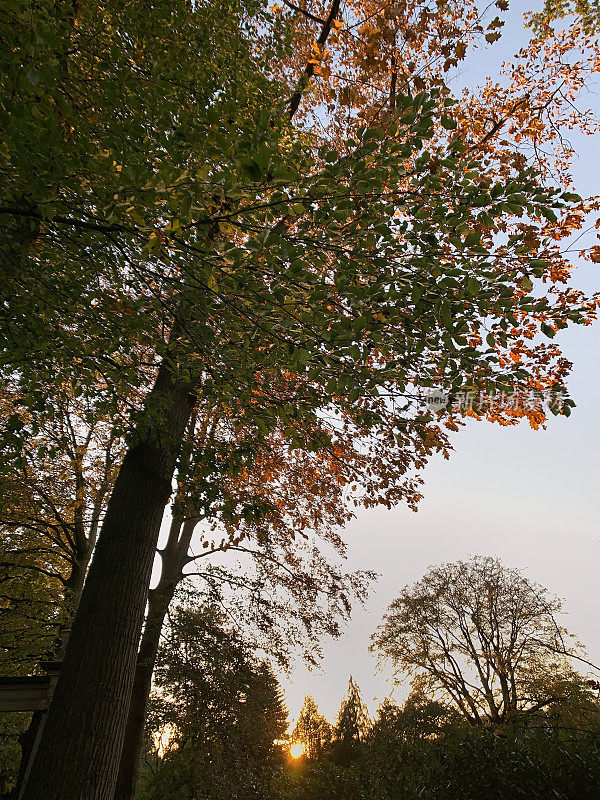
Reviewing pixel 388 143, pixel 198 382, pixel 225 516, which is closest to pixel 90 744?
pixel 225 516

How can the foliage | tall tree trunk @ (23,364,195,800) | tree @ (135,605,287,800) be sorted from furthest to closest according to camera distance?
1. tree @ (135,605,287,800)
2. the foliage
3. tall tree trunk @ (23,364,195,800)

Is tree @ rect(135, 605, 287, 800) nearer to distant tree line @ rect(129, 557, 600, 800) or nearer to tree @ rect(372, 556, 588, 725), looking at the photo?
distant tree line @ rect(129, 557, 600, 800)

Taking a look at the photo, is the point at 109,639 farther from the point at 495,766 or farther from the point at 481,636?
the point at 481,636

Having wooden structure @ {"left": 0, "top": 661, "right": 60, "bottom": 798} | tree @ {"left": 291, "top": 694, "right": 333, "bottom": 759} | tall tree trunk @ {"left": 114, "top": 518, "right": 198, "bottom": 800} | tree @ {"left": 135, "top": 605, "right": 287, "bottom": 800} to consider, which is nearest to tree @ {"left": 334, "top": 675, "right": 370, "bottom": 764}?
tree @ {"left": 291, "top": 694, "right": 333, "bottom": 759}

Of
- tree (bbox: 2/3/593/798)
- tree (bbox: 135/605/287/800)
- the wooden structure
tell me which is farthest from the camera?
tree (bbox: 135/605/287/800)

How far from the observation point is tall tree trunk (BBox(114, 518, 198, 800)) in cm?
914

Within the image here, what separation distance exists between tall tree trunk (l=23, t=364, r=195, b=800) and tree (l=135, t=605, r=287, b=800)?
6.95m

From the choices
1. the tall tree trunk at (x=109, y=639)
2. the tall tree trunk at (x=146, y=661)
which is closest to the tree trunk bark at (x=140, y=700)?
the tall tree trunk at (x=146, y=661)

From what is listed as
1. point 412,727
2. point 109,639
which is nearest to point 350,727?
point 412,727

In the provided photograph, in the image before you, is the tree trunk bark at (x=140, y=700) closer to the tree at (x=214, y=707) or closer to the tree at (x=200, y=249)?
the tree at (x=214, y=707)

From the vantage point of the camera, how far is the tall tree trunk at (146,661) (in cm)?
914

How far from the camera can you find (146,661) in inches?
389

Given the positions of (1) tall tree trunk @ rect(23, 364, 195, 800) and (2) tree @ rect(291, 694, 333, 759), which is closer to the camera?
(1) tall tree trunk @ rect(23, 364, 195, 800)

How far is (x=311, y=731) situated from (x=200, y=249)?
121ft
